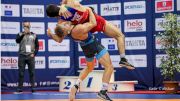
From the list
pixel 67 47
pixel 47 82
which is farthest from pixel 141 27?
pixel 47 82

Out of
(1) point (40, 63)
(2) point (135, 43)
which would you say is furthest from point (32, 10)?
(2) point (135, 43)

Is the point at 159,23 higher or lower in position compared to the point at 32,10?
lower

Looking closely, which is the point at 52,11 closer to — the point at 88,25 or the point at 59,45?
the point at 88,25

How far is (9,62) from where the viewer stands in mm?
12727

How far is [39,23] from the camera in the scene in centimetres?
1318

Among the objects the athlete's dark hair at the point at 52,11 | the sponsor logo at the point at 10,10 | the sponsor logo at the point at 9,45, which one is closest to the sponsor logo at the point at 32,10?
the sponsor logo at the point at 10,10

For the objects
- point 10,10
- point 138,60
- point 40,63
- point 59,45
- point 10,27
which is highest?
point 10,10

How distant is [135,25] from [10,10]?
3823mm

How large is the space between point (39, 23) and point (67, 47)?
1171 millimetres

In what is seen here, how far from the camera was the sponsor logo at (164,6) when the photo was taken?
1198cm

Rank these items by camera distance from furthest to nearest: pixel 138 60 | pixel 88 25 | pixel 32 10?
pixel 32 10 → pixel 138 60 → pixel 88 25

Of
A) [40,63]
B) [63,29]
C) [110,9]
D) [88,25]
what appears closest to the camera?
[88,25]

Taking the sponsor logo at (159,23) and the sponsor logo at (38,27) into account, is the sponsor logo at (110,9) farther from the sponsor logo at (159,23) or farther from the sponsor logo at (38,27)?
the sponsor logo at (38,27)

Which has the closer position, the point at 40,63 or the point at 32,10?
the point at 32,10
